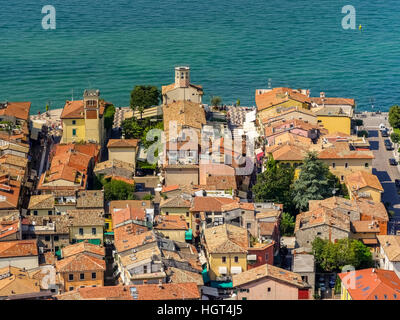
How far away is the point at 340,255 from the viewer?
4178 centimetres

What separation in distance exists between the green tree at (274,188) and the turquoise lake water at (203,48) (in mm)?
31252

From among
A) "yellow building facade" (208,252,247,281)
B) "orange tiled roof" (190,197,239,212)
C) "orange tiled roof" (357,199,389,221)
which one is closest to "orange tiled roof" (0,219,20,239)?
"orange tiled roof" (190,197,239,212)

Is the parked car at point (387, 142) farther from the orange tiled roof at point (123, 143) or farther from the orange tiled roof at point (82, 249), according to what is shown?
the orange tiled roof at point (82, 249)

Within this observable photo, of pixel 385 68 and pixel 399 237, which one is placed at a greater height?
pixel 385 68

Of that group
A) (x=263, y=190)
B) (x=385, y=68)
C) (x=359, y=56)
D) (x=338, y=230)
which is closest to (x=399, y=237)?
(x=338, y=230)

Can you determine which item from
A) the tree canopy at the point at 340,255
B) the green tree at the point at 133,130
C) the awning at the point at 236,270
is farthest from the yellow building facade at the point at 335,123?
the awning at the point at 236,270

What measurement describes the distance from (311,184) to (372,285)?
52.0 feet

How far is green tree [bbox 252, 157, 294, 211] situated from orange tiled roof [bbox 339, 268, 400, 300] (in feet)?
39.3

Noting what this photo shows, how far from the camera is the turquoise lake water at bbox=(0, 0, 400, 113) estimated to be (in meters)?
93.0

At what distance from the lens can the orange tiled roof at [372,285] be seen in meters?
36.1

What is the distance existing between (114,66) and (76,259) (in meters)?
64.3

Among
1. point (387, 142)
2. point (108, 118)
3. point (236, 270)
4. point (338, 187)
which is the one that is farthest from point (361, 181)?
point (108, 118)

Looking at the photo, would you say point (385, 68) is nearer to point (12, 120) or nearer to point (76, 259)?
point (12, 120)

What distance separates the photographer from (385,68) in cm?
10281
